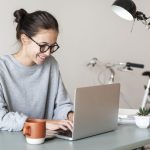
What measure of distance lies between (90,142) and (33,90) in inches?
22.3

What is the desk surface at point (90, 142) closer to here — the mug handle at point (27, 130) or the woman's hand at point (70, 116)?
the mug handle at point (27, 130)

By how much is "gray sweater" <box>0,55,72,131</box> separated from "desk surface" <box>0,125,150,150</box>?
0.82ft

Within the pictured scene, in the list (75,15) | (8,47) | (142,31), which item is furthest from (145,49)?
(8,47)

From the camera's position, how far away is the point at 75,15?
10.7 ft

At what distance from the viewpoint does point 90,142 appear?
4.52 ft

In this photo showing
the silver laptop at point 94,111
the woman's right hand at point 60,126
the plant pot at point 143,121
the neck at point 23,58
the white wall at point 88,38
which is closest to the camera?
the silver laptop at point 94,111

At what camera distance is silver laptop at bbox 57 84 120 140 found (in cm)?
138

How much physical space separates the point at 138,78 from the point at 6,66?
2469mm

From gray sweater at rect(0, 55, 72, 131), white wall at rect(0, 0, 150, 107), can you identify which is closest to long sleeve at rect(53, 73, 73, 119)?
gray sweater at rect(0, 55, 72, 131)

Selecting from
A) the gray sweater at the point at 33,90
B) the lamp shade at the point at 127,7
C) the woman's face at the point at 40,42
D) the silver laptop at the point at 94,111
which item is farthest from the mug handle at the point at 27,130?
the lamp shade at the point at 127,7

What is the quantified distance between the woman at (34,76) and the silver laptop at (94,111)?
0.25 m

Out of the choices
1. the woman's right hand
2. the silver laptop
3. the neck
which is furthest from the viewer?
the neck

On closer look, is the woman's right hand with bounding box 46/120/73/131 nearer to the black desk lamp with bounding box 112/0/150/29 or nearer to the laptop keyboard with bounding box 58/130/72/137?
the laptop keyboard with bounding box 58/130/72/137

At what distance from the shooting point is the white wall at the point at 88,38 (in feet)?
9.46
